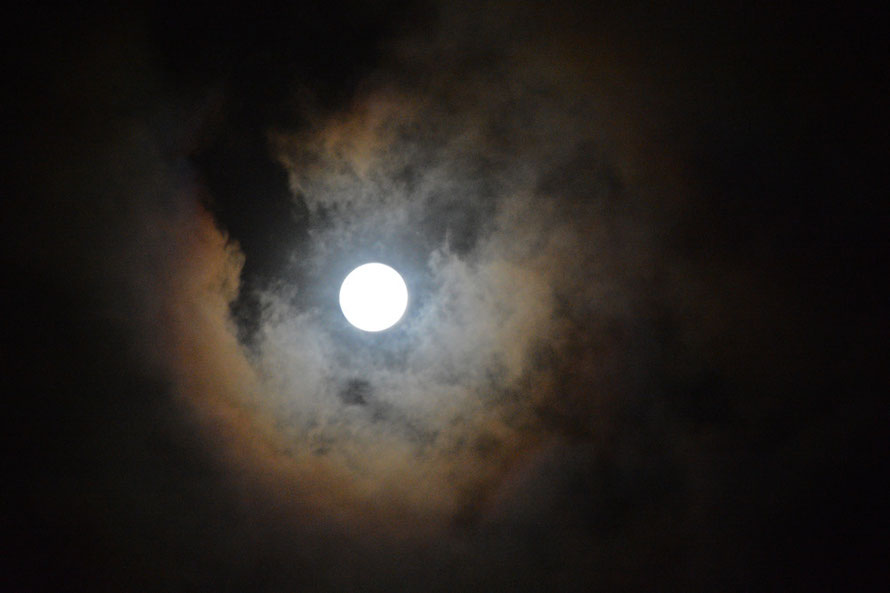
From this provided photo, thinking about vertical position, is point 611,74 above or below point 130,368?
above

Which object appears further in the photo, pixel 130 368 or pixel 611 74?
pixel 130 368

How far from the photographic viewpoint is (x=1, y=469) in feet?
18.3

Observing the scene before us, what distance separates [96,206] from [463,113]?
2.96 metres

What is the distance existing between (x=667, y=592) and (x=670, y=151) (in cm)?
408

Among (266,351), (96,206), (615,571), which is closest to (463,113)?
(266,351)

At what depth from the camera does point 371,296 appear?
15.3 feet

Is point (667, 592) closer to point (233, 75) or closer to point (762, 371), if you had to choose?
point (762, 371)

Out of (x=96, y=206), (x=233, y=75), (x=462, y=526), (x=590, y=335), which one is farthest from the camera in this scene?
(x=462, y=526)

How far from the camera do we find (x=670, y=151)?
16.1 ft

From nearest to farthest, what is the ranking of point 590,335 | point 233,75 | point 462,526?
point 233,75 → point 590,335 → point 462,526

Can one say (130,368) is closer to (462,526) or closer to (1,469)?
(1,469)

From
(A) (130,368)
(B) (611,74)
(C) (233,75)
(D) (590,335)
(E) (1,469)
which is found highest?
(B) (611,74)

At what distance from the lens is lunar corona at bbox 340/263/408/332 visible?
468 centimetres

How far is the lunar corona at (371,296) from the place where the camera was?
4.68 m
